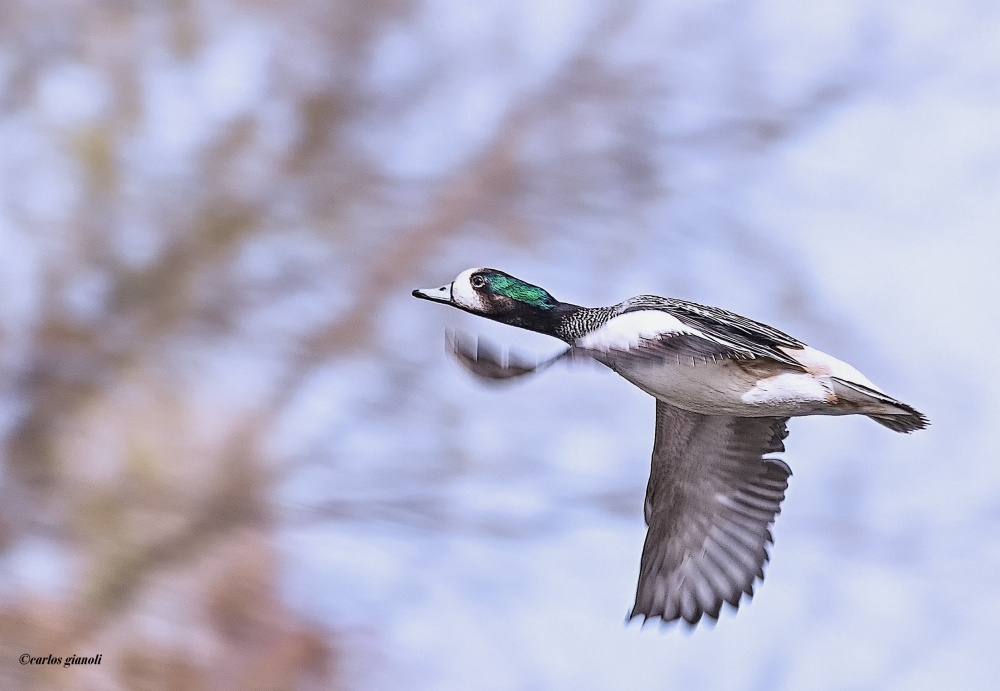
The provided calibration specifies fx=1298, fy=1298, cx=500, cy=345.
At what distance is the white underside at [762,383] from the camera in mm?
3484

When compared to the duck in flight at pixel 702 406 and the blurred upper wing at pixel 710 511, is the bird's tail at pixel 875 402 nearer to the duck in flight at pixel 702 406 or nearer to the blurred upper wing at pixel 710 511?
the duck in flight at pixel 702 406

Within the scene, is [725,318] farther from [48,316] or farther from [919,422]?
[48,316]

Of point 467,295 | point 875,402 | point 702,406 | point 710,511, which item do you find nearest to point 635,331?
point 702,406

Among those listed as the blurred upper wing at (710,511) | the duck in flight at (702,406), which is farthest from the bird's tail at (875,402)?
the blurred upper wing at (710,511)

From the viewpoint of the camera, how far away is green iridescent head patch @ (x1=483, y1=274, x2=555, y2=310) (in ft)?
13.3

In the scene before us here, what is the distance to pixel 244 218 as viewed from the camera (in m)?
6.22

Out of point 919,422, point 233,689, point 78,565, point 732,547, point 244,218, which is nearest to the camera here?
point 919,422

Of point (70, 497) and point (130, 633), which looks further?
point (70, 497)

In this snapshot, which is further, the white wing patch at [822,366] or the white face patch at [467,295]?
the white face patch at [467,295]

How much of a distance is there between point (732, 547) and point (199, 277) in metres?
3.07

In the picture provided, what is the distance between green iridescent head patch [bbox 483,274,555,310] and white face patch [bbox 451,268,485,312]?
6cm

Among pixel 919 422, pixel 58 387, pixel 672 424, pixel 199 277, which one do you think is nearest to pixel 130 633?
pixel 58 387

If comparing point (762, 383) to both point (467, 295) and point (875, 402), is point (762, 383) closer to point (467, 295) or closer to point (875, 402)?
point (875, 402)

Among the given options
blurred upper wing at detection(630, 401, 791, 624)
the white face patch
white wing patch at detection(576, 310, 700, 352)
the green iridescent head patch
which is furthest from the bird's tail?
the white face patch
